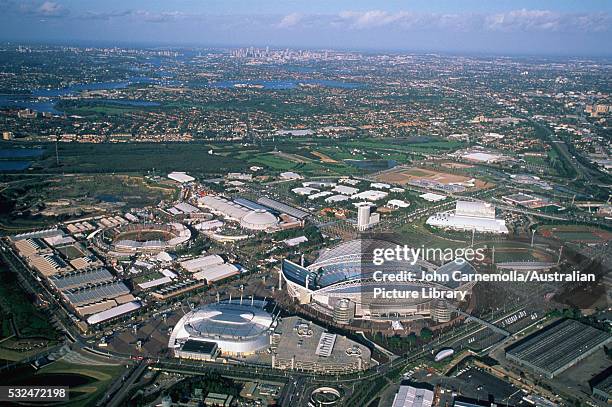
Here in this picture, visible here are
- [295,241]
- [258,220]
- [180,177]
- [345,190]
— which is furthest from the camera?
[180,177]

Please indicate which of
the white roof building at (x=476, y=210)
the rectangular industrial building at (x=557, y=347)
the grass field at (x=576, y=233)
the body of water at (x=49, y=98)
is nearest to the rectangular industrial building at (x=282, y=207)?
the white roof building at (x=476, y=210)

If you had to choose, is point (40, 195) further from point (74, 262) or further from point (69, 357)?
point (69, 357)

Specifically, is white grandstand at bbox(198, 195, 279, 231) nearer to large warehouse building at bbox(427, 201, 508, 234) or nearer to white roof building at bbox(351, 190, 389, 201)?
white roof building at bbox(351, 190, 389, 201)

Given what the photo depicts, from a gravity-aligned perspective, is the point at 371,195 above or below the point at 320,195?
above

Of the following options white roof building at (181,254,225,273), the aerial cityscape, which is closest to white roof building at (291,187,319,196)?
the aerial cityscape

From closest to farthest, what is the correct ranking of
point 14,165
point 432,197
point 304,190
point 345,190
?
point 432,197
point 345,190
point 304,190
point 14,165

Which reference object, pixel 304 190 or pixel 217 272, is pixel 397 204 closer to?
pixel 304 190

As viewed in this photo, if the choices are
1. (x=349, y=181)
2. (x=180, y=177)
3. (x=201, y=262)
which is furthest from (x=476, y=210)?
(x=180, y=177)

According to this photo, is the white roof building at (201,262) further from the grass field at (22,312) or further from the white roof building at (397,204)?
the white roof building at (397,204)

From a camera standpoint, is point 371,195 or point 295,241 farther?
point 371,195
